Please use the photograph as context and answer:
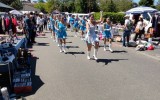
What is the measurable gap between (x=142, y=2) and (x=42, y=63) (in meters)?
64.2

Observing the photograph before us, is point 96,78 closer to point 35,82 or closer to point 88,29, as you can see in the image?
point 35,82

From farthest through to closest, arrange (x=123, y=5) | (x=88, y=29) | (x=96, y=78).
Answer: (x=123, y=5) → (x=88, y=29) → (x=96, y=78)

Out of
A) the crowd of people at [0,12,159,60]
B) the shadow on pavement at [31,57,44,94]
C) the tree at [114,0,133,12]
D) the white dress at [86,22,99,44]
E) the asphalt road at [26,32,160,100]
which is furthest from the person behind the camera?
the tree at [114,0,133,12]

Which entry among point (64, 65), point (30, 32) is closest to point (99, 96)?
point (64, 65)

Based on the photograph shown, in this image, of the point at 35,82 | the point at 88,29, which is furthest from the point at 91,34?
the point at 35,82

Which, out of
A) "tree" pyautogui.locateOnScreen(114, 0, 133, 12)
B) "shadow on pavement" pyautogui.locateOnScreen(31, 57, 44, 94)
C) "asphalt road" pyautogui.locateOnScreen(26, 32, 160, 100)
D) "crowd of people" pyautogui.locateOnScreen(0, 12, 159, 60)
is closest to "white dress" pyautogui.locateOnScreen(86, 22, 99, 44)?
"crowd of people" pyautogui.locateOnScreen(0, 12, 159, 60)

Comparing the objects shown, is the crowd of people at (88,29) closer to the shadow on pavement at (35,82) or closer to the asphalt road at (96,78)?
the asphalt road at (96,78)

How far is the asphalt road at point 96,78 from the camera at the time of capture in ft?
24.7

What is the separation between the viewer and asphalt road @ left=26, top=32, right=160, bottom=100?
24.7ft

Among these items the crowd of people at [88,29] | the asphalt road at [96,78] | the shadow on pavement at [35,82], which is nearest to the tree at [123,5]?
the crowd of people at [88,29]

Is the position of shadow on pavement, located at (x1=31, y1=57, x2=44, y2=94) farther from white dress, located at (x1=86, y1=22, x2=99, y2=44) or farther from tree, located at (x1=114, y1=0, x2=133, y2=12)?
tree, located at (x1=114, y1=0, x2=133, y2=12)

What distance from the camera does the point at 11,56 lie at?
8.90m

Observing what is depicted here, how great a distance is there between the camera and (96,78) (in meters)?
9.35

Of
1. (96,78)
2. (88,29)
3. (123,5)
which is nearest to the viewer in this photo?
(96,78)
